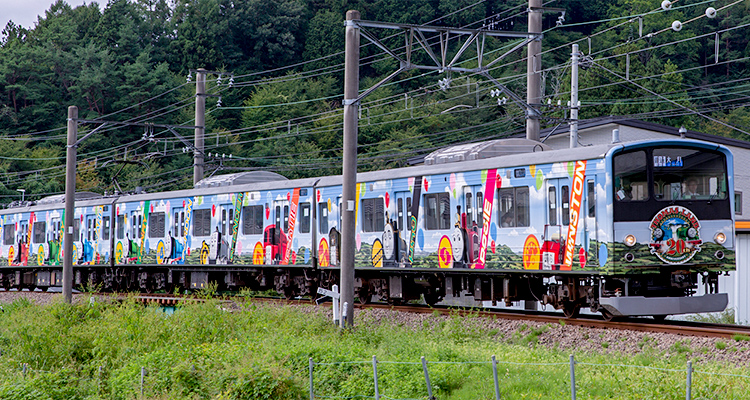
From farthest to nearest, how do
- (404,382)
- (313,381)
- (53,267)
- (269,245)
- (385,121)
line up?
(385,121) < (53,267) < (269,245) < (313,381) < (404,382)

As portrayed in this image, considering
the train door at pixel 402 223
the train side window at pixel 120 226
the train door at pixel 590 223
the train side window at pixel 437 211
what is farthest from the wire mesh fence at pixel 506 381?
the train side window at pixel 120 226

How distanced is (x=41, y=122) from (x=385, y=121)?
25.7 metres

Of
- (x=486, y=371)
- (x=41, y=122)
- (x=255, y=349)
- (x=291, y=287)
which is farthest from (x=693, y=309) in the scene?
(x=41, y=122)

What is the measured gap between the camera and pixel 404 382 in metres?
11.3

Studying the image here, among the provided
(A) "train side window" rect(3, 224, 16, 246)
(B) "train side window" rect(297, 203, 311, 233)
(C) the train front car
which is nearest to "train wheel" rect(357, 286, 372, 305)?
(B) "train side window" rect(297, 203, 311, 233)

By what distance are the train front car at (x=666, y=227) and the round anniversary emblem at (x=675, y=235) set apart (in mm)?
17

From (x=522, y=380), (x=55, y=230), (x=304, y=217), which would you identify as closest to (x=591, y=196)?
(x=522, y=380)

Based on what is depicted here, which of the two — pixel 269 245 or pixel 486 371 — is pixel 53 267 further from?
pixel 486 371

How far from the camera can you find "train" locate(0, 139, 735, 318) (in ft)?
48.3

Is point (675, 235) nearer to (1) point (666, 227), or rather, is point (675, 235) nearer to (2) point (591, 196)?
(1) point (666, 227)

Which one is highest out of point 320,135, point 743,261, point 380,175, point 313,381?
point 320,135

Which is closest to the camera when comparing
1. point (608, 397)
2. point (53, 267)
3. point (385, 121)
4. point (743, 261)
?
point (608, 397)

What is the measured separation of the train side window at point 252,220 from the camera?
77.6 feet

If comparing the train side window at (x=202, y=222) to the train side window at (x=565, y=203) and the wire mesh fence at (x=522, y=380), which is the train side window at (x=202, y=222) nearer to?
the train side window at (x=565, y=203)
